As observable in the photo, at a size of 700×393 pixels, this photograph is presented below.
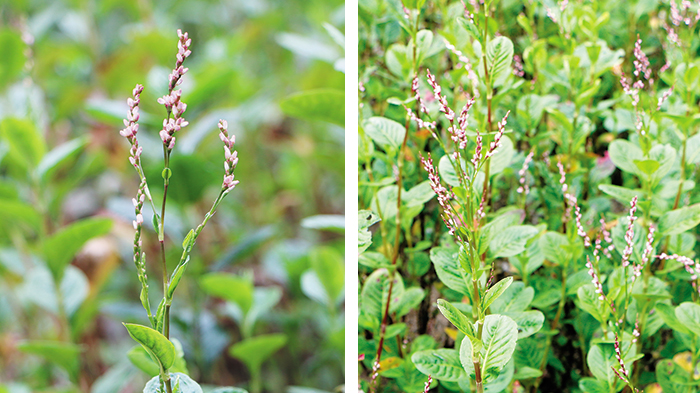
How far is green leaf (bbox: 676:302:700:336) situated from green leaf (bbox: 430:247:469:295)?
0.17 metres

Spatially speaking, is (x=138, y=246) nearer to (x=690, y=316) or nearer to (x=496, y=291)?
(x=496, y=291)

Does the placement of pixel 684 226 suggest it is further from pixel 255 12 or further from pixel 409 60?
pixel 255 12

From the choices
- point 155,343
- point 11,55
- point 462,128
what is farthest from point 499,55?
point 11,55

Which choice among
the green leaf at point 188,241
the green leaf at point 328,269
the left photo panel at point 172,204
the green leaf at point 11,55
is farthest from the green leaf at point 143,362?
the green leaf at point 11,55

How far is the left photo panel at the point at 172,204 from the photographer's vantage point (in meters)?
0.63

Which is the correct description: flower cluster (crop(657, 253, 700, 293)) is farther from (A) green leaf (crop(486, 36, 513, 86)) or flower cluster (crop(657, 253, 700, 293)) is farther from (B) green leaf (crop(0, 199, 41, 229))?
(B) green leaf (crop(0, 199, 41, 229))

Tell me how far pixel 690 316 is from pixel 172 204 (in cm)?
66

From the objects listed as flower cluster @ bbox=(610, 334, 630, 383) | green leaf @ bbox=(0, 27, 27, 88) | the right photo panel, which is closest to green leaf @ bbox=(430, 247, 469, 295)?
the right photo panel

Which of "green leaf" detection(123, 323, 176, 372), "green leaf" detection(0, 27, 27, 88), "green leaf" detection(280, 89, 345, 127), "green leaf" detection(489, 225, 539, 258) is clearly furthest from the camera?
"green leaf" detection(0, 27, 27, 88)

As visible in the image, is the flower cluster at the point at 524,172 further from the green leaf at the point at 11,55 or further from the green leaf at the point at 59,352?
the green leaf at the point at 11,55

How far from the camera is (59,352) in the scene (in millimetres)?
599

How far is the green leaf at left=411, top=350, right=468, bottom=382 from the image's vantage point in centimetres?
37

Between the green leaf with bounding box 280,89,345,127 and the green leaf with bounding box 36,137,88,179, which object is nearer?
the green leaf with bounding box 280,89,345,127

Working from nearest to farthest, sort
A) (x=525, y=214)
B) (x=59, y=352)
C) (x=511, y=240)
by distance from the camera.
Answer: (x=511, y=240)
(x=525, y=214)
(x=59, y=352)
